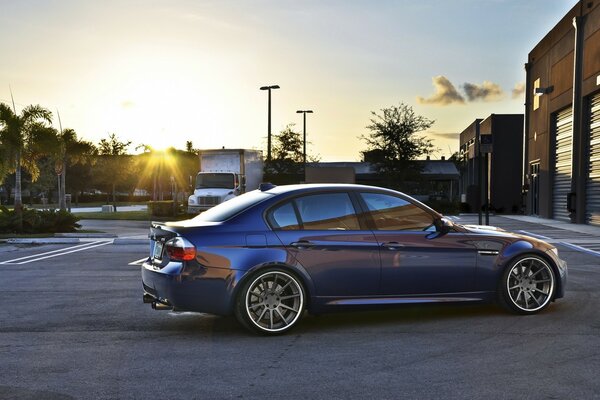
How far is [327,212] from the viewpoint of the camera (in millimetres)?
7344

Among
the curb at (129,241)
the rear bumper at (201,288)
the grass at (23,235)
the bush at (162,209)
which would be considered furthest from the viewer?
the bush at (162,209)

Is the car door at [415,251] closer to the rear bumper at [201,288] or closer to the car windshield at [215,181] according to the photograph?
the rear bumper at [201,288]

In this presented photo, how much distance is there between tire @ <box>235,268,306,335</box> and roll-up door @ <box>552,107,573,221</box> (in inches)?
1033

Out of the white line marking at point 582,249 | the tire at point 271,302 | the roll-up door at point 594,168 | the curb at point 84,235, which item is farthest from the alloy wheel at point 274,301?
the roll-up door at point 594,168

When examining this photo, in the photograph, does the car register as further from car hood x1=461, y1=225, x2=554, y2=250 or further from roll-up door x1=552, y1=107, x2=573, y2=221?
roll-up door x1=552, y1=107, x2=573, y2=221

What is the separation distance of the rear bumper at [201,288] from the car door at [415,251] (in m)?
1.68

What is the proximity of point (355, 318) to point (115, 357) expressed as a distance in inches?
113

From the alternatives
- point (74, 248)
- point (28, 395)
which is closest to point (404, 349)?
point (28, 395)

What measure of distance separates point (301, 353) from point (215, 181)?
29.3m

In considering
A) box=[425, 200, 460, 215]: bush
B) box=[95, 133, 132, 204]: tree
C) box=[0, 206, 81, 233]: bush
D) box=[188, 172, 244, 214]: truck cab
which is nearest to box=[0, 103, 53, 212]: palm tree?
box=[0, 206, 81, 233]: bush

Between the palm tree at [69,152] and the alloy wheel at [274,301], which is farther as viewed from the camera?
the palm tree at [69,152]

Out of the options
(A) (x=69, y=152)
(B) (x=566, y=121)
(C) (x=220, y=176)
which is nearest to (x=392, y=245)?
(B) (x=566, y=121)

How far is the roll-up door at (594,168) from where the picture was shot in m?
27.0

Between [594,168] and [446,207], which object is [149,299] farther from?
[446,207]
